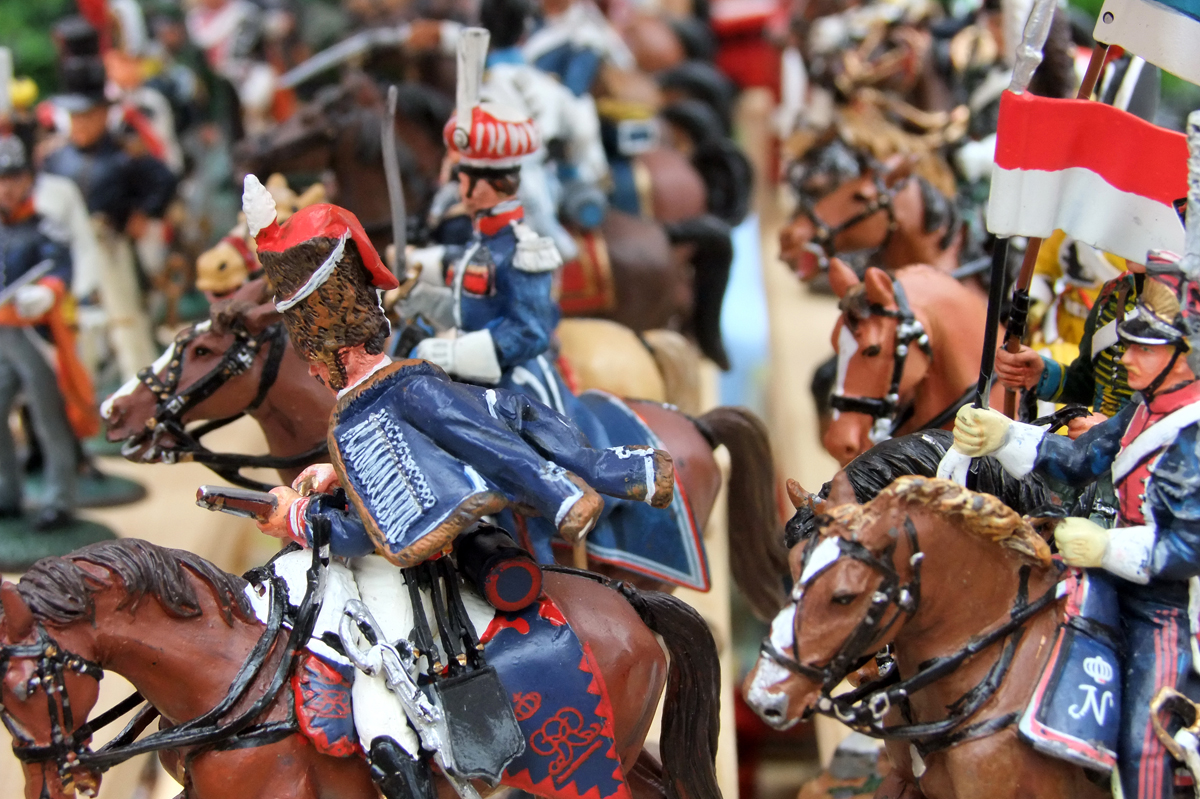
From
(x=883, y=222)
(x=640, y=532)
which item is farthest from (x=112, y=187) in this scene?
(x=640, y=532)

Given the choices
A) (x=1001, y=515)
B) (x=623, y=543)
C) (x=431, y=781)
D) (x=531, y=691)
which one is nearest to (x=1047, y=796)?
(x=1001, y=515)

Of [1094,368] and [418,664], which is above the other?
[1094,368]

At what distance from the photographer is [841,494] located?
2.72 metres

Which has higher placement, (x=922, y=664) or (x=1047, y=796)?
(x=922, y=664)

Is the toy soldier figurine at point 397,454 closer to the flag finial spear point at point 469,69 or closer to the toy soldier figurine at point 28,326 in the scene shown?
the flag finial spear point at point 469,69

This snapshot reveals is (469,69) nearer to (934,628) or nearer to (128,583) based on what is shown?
(128,583)

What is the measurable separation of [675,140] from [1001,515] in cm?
737

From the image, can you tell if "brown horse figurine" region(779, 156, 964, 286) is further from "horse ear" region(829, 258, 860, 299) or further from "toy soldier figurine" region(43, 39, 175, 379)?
"toy soldier figurine" region(43, 39, 175, 379)

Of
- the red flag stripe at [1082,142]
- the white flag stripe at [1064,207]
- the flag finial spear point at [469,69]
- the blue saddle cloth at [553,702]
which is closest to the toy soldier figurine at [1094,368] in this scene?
the white flag stripe at [1064,207]

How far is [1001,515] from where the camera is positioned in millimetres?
2709

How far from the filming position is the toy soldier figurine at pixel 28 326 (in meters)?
6.05

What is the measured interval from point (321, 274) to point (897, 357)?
215cm

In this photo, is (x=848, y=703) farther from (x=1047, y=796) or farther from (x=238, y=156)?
(x=238, y=156)

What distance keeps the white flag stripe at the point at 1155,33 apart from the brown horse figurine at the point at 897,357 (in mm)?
1099
